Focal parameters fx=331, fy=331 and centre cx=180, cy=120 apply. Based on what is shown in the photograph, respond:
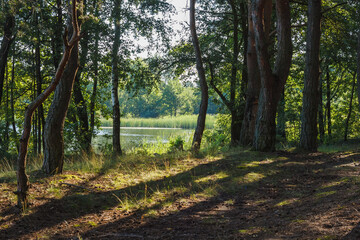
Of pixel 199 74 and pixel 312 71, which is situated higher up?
pixel 199 74

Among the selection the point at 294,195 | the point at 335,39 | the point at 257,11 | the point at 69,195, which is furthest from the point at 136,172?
the point at 335,39

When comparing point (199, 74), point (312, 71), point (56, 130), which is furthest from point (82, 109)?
point (312, 71)

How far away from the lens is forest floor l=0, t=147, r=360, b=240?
4.12 meters

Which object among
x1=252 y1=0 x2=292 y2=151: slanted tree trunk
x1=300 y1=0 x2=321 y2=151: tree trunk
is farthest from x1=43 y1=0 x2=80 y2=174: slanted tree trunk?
x1=300 y1=0 x2=321 y2=151: tree trunk

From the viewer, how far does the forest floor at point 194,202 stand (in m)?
4.12

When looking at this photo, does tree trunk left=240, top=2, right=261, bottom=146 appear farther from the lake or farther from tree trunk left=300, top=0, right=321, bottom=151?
the lake

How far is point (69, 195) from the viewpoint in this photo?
5.82 m

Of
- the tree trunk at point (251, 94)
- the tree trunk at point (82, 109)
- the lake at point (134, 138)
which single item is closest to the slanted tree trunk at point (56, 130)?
the tree trunk at point (82, 109)

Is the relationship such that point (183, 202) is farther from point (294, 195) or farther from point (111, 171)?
point (111, 171)

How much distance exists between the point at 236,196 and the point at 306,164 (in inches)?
129

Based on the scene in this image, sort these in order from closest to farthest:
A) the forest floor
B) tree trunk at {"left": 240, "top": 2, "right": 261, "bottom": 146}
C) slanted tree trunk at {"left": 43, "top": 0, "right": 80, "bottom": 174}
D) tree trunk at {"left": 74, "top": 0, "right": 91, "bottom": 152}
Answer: the forest floor, slanted tree trunk at {"left": 43, "top": 0, "right": 80, "bottom": 174}, tree trunk at {"left": 74, "top": 0, "right": 91, "bottom": 152}, tree trunk at {"left": 240, "top": 2, "right": 261, "bottom": 146}

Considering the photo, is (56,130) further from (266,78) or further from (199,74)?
(199,74)

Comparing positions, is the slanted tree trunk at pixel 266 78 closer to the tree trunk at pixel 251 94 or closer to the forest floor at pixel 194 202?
the forest floor at pixel 194 202

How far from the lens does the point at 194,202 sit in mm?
5879
